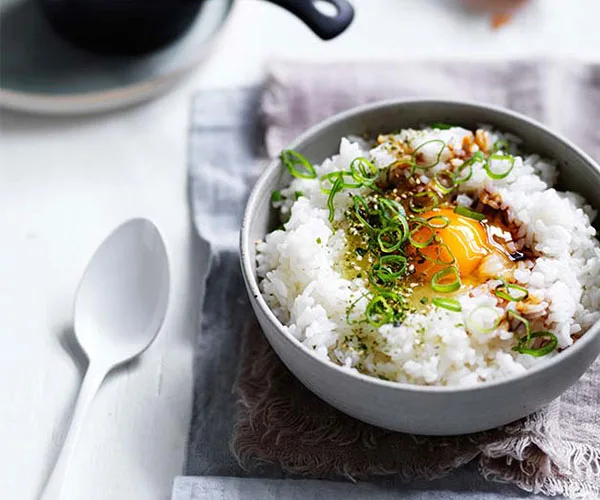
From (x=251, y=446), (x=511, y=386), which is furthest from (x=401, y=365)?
(x=251, y=446)

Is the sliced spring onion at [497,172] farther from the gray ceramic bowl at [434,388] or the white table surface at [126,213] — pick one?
the white table surface at [126,213]

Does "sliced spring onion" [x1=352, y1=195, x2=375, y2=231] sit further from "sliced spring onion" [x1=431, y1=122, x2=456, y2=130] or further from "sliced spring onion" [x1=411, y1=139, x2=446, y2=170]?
"sliced spring onion" [x1=431, y1=122, x2=456, y2=130]

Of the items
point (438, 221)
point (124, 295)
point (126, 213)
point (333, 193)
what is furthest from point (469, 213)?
point (126, 213)

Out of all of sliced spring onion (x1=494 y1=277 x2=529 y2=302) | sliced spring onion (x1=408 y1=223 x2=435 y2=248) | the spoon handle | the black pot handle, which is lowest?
the spoon handle

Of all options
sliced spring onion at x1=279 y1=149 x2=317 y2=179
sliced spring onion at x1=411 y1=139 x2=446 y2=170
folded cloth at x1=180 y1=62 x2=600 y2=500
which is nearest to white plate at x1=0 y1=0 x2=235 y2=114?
folded cloth at x1=180 y1=62 x2=600 y2=500

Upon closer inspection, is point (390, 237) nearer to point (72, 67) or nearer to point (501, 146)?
point (501, 146)

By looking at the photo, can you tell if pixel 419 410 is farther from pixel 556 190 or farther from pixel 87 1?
pixel 87 1
